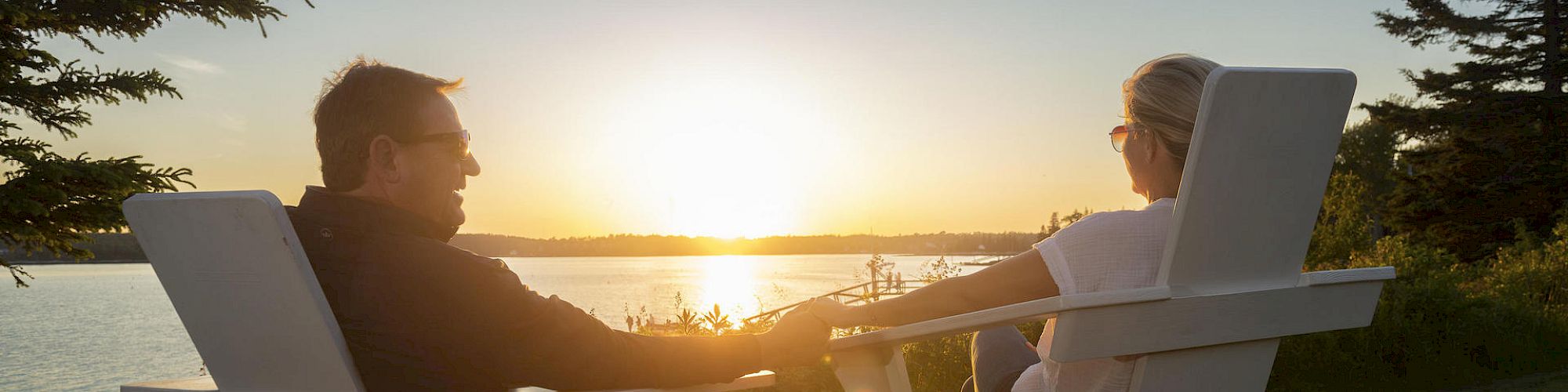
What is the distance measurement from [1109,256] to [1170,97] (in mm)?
376

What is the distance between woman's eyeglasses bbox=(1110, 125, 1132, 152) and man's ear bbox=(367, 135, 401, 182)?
5.28ft

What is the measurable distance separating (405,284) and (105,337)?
1459 inches

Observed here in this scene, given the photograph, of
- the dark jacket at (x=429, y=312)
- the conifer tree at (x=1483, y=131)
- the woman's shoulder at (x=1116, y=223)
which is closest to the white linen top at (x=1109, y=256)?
the woman's shoulder at (x=1116, y=223)

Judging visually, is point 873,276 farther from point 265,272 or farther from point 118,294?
point 118,294

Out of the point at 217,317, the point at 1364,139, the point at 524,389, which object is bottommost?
the point at 524,389

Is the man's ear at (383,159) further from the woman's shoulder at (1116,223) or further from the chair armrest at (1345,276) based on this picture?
the chair armrest at (1345,276)

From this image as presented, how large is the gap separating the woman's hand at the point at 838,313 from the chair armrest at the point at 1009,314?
0.13m

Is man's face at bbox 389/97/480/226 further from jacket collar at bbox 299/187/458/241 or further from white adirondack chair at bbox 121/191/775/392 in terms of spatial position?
white adirondack chair at bbox 121/191/775/392

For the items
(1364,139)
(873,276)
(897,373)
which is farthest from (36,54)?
(1364,139)

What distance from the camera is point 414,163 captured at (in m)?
1.98

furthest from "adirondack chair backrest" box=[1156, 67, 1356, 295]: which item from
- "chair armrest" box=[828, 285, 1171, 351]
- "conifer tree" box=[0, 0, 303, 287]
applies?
"conifer tree" box=[0, 0, 303, 287]

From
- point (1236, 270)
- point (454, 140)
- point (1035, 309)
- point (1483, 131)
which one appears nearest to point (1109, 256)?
point (1236, 270)

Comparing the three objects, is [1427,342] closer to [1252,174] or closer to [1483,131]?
[1252,174]

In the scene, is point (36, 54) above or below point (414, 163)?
above
